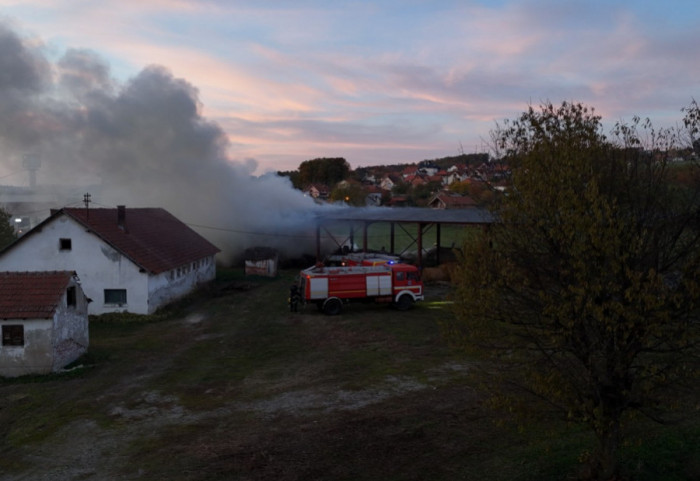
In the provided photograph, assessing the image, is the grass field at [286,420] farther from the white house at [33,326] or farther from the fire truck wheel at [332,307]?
the fire truck wheel at [332,307]

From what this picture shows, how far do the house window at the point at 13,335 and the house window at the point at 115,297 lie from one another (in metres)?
10.3

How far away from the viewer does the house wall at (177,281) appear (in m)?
31.0

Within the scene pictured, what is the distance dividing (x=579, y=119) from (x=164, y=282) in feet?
90.5

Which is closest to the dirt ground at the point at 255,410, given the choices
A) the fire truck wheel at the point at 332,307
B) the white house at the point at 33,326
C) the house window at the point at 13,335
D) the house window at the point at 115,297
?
the white house at the point at 33,326

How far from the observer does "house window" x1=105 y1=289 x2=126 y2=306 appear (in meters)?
30.4

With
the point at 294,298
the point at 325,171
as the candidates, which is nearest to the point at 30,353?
the point at 294,298

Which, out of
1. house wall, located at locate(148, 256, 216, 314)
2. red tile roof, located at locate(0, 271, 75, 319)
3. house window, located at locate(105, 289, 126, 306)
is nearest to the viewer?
red tile roof, located at locate(0, 271, 75, 319)

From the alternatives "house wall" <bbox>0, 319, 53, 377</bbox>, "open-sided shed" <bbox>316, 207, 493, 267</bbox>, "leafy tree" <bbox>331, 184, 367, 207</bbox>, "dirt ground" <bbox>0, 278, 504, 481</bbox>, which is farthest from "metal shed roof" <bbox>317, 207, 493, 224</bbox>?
"leafy tree" <bbox>331, 184, 367, 207</bbox>

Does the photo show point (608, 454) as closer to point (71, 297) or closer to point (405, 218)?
point (71, 297)

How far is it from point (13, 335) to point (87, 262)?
10.9 meters

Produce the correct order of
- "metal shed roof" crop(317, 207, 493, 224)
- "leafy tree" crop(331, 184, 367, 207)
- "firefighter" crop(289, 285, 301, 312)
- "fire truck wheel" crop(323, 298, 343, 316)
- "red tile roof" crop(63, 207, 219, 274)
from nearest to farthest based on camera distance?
"fire truck wheel" crop(323, 298, 343, 316) → "firefighter" crop(289, 285, 301, 312) → "red tile roof" crop(63, 207, 219, 274) → "metal shed roof" crop(317, 207, 493, 224) → "leafy tree" crop(331, 184, 367, 207)

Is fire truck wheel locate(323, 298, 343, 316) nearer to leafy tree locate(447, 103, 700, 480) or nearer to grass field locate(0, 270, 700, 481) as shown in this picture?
grass field locate(0, 270, 700, 481)

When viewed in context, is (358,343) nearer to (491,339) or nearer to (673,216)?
(491,339)

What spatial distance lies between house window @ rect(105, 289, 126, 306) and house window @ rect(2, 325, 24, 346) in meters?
10.3
